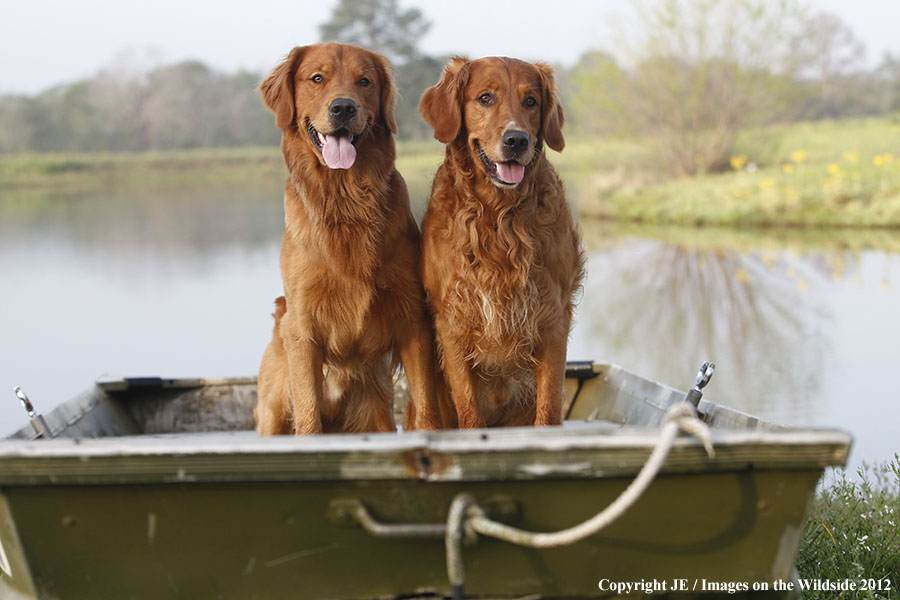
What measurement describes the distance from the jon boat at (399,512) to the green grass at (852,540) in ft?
4.37

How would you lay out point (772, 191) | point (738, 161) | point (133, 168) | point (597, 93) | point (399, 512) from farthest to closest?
point (133, 168)
point (597, 93)
point (738, 161)
point (772, 191)
point (399, 512)

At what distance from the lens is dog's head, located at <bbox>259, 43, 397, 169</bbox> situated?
3.25 metres

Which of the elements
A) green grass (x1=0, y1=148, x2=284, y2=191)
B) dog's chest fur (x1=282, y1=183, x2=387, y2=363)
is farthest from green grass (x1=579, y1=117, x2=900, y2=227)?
green grass (x1=0, y1=148, x2=284, y2=191)

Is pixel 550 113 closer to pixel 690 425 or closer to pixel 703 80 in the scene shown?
pixel 690 425

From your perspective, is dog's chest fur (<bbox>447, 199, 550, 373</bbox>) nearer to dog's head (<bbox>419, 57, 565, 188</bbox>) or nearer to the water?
dog's head (<bbox>419, 57, 565, 188</bbox>)

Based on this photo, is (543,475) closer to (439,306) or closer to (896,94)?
(439,306)

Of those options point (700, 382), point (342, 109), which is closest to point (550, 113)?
point (342, 109)

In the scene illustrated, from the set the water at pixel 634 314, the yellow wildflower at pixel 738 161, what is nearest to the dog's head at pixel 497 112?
the water at pixel 634 314

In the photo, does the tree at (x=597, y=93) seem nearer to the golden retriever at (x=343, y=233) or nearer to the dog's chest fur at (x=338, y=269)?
the golden retriever at (x=343, y=233)

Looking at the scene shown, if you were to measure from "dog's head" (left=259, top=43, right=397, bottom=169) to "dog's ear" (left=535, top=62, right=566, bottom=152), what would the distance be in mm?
637

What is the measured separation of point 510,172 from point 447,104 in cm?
42

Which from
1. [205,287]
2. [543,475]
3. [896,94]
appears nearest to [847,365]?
[543,475]

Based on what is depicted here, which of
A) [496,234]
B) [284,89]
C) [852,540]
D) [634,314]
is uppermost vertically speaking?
[284,89]

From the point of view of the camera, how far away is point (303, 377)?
3475 mm
